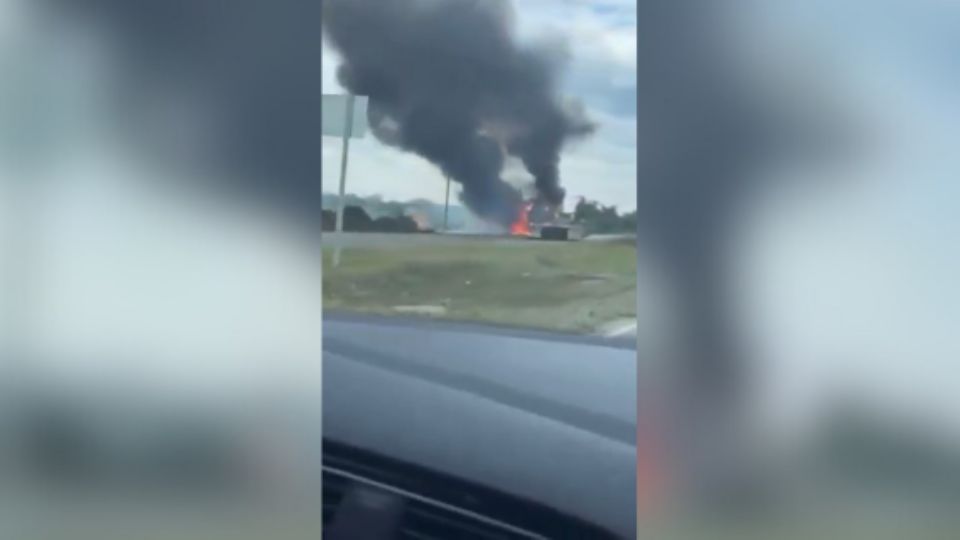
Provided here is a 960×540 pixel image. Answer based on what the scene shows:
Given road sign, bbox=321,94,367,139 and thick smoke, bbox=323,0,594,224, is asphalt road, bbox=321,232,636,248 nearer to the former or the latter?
thick smoke, bbox=323,0,594,224

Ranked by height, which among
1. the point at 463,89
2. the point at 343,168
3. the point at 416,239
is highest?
the point at 463,89

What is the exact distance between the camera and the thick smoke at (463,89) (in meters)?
2.07

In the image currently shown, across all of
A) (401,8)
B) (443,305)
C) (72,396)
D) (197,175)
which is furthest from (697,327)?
(72,396)

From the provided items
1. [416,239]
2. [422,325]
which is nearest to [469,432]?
[422,325]

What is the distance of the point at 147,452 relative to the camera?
212cm

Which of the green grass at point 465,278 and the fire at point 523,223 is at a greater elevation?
the fire at point 523,223

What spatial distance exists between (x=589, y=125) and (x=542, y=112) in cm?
9

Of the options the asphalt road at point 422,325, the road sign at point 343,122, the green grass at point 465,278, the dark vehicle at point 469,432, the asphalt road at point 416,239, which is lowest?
the dark vehicle at point 469,432

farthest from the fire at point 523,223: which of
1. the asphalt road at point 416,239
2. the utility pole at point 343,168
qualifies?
the utility pole at point 343,168

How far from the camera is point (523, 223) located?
2.09m

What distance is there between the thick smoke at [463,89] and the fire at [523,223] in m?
0.02

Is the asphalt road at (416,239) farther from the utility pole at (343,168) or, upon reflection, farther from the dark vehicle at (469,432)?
the dark vehicle at (469,432)

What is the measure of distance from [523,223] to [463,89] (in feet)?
0.89

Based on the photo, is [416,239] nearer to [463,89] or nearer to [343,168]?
[343,168]
